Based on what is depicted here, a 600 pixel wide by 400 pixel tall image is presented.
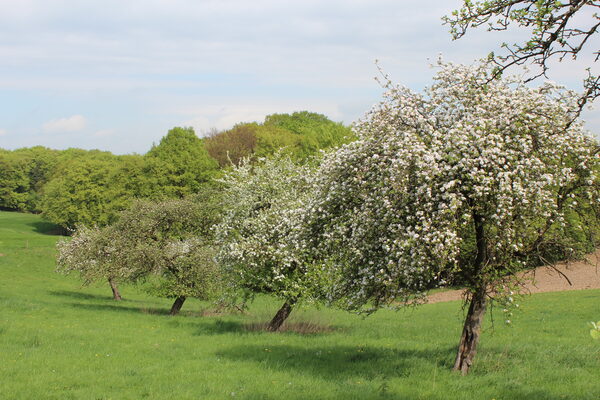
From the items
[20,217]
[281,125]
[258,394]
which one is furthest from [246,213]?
[20,217]

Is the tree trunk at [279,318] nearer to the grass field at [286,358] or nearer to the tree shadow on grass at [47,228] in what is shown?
the grass field at [286,358]

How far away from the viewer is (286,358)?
20156mm

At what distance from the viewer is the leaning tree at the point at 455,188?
13.1 m

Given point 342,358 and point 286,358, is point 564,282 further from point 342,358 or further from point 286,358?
point 286,358

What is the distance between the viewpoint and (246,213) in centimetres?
2611

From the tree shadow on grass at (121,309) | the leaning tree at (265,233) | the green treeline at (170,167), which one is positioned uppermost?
the green treeline at (170,167)

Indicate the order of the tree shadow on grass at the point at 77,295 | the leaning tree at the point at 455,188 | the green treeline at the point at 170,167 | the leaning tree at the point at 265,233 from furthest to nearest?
the green treeline at the point at 170,167
the tree shadow on grass at the point at 77,295
the leaning tree at the point at 265,233
the leaning tree at the point at 455,188

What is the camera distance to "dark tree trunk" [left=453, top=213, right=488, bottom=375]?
47.8 ft

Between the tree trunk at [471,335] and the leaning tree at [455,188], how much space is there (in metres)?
0.03

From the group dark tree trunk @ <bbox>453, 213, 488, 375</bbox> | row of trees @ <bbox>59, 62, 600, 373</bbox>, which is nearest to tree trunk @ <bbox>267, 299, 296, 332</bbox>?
row of trees @ <bbox>59, 62, 600, 373</bbox>

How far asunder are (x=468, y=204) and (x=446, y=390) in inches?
191

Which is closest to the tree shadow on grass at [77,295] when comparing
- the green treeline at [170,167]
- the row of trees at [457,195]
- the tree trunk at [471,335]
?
the green treeline at [170,167]

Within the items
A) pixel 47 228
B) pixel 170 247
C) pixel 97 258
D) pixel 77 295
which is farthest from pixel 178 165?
pixel 47 228

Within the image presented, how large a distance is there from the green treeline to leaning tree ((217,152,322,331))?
3517 centimetres
